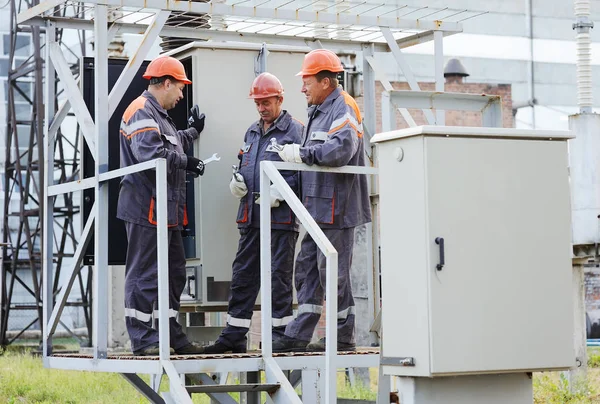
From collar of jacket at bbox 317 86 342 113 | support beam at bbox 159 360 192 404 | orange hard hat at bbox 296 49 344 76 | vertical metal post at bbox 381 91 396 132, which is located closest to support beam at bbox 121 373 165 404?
support beam at bbox 159 360 192 404

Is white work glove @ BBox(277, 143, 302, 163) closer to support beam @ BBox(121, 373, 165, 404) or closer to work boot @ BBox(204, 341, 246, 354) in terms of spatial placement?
work boot @ BBox(204, 341, 246, 354)

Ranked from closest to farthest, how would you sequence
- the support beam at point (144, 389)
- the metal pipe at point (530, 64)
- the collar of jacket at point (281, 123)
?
1. the support beam at point (144, 389)
2. the collar of jacket at point (281, 123)
3. the metal pipe at point (530, 64)

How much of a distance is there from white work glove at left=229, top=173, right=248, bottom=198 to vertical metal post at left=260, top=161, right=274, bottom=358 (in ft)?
3.57

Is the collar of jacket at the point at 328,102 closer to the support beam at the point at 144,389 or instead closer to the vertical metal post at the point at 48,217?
the vertical metal post at the point at 48,217

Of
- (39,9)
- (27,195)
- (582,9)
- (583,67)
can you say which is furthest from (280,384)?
(27,195)

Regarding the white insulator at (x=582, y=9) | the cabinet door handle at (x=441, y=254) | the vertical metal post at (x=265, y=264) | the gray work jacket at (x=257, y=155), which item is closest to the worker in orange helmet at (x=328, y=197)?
the gray work jacket at (x=257, y=155)

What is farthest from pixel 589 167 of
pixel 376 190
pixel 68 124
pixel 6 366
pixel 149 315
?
pixel 68 124

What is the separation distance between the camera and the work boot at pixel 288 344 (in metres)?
7.66

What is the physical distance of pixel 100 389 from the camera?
15.0 m

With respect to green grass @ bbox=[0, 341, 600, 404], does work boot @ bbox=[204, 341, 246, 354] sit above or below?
above

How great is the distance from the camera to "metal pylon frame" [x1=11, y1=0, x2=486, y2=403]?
684cm

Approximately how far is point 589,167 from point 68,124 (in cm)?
1618

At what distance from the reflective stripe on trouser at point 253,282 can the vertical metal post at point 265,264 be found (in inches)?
34.3

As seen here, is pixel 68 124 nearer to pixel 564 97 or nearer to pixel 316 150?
pixel 564 97
